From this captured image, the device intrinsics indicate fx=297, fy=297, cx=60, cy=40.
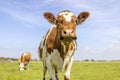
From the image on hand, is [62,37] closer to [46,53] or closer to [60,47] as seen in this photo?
[60,47]

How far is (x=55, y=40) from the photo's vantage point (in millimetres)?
8695

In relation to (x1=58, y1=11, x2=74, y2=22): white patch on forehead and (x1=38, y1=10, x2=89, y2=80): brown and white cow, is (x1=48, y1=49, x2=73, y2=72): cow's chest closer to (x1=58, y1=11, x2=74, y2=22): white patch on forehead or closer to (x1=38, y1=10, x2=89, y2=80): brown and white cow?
(x1=38, y1=10, x2=89, y2=80): brown and white cow

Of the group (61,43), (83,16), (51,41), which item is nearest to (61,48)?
(61,43)

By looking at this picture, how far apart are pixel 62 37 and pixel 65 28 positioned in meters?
0.26

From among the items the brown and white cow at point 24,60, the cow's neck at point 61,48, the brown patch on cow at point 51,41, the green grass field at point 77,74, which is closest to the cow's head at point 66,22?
the cow's neck at point 61,48

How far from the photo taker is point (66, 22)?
7723 mm

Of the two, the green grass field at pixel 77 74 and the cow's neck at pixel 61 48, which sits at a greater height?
the cow's neck at pixel 61 48

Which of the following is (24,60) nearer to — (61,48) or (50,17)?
(61,48)

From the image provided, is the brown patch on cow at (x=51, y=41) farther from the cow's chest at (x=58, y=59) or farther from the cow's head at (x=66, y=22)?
the cow's head at (x=66, y=22)

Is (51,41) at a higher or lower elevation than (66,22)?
lower

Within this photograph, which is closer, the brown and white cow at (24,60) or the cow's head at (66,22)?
the cow's head at (66,22)

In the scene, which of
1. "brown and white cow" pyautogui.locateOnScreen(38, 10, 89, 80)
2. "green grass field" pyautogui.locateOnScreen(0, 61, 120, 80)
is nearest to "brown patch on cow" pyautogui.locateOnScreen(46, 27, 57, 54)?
"brown and white cow" pyautogui.locateOnScreen(38, 10, 89, 80)

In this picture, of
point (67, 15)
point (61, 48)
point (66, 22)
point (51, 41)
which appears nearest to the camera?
point (66, 22)

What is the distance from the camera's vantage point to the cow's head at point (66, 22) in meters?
7.29
